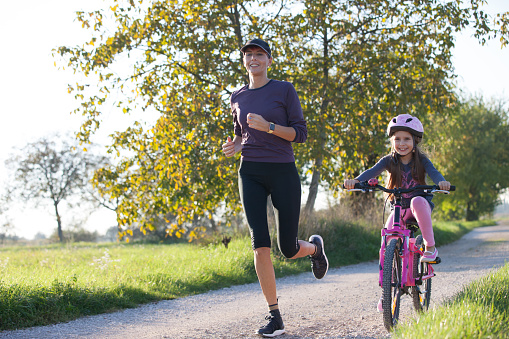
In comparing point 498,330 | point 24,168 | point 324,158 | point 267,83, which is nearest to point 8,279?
point 267,83

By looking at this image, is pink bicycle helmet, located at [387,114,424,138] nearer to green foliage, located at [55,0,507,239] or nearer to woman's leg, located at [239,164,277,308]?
woman's leg, located at [239,164,277,308]

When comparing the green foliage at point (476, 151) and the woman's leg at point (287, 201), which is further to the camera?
the green foliage at point (476, 151)

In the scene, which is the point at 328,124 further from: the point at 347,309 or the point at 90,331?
the point at 90,331

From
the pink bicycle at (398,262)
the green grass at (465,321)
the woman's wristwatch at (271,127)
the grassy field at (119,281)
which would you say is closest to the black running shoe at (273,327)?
the pink bicycle at (398,262)

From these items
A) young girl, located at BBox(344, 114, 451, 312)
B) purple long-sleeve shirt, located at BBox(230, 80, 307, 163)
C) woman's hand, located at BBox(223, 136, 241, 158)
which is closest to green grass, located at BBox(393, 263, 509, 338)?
young girl, located at BBox(344, 114, 451, 312)

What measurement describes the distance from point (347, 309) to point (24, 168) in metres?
41.7

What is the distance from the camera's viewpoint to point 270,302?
434 centimetres

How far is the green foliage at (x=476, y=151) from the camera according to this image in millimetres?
36875

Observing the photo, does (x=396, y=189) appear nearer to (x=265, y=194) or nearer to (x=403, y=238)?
(x=403, y=238)

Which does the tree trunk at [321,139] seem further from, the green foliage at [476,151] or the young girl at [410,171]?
the green foliage at [476,151]

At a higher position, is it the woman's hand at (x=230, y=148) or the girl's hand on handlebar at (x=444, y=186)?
the woman's hand at (x=230, y=148)

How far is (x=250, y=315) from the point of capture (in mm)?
5332

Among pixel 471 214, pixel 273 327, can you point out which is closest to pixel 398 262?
pixel 273 327

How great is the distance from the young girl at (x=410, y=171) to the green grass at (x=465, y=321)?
597 millimetres
